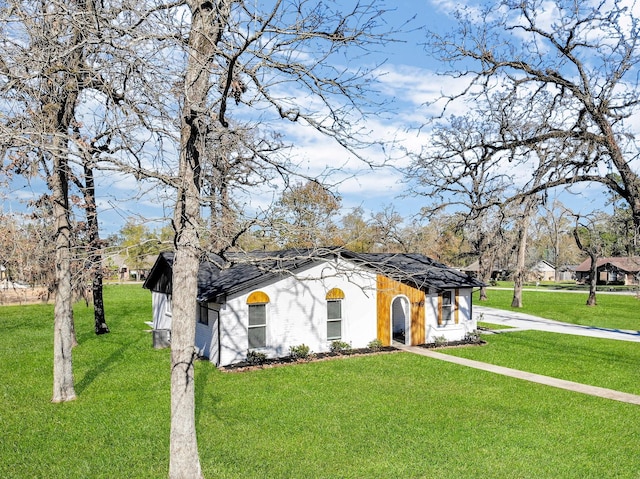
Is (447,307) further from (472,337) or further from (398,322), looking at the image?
(398,322)

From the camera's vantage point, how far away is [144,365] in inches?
578

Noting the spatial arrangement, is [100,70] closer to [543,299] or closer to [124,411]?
[124,411]

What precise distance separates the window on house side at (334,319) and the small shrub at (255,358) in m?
2.79

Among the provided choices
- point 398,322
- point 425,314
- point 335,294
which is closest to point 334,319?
point 335,294

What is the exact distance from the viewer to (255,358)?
49.1 feet

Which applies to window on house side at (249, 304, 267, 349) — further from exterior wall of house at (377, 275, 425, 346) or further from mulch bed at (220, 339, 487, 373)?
exterior wall of house at (377, 275, 425, 346)

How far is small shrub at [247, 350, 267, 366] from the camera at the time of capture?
1491cm

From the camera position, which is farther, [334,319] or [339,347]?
[334,319]

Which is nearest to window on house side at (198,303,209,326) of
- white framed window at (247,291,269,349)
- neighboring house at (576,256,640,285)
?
white framed window at (247,291,269,349)

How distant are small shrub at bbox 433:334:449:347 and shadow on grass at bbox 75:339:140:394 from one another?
11670 mm

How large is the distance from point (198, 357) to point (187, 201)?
37.2 ft

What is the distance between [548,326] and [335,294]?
14247 millimetres

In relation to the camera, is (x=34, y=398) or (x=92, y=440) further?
(x=34, y=398)

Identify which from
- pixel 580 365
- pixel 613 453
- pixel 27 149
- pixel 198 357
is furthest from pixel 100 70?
pixel 580 365
